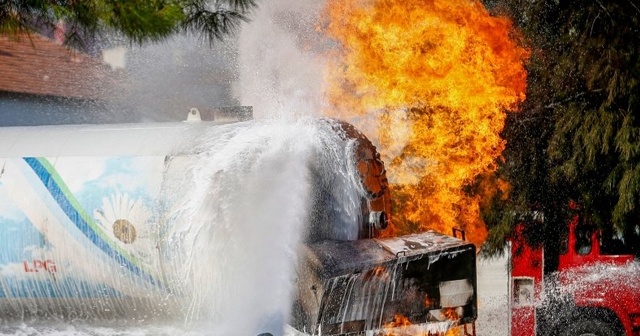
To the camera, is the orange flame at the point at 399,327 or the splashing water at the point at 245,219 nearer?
the orange flame at the point at 399,327

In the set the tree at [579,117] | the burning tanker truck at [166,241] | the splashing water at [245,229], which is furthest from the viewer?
the tree at [579,117]

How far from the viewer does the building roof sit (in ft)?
53.5

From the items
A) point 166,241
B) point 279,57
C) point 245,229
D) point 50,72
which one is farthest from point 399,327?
point 50,72

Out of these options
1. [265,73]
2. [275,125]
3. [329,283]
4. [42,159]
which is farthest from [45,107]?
[329,283]

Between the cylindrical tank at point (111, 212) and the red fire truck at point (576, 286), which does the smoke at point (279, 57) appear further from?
the cylindrical tank at point (111, 212)

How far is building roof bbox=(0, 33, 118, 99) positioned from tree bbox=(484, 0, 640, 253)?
1015 cm

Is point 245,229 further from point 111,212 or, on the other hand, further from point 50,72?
point 50,72

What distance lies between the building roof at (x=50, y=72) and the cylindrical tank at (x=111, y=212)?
30.4ft

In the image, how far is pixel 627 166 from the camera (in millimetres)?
9086

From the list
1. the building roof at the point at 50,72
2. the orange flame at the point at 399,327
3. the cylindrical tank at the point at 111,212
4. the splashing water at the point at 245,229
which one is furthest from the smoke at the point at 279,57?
the orange flame at the point at 399,327

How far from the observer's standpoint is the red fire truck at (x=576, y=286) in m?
9.67

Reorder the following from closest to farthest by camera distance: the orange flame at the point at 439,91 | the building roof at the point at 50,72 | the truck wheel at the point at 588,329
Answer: the orange flame at the point at 439,91 → the truck wheel at the point at 588,329 → the building roof at the point at 50,72

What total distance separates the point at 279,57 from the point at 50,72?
16.9ft

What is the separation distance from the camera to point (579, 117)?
9.21m
